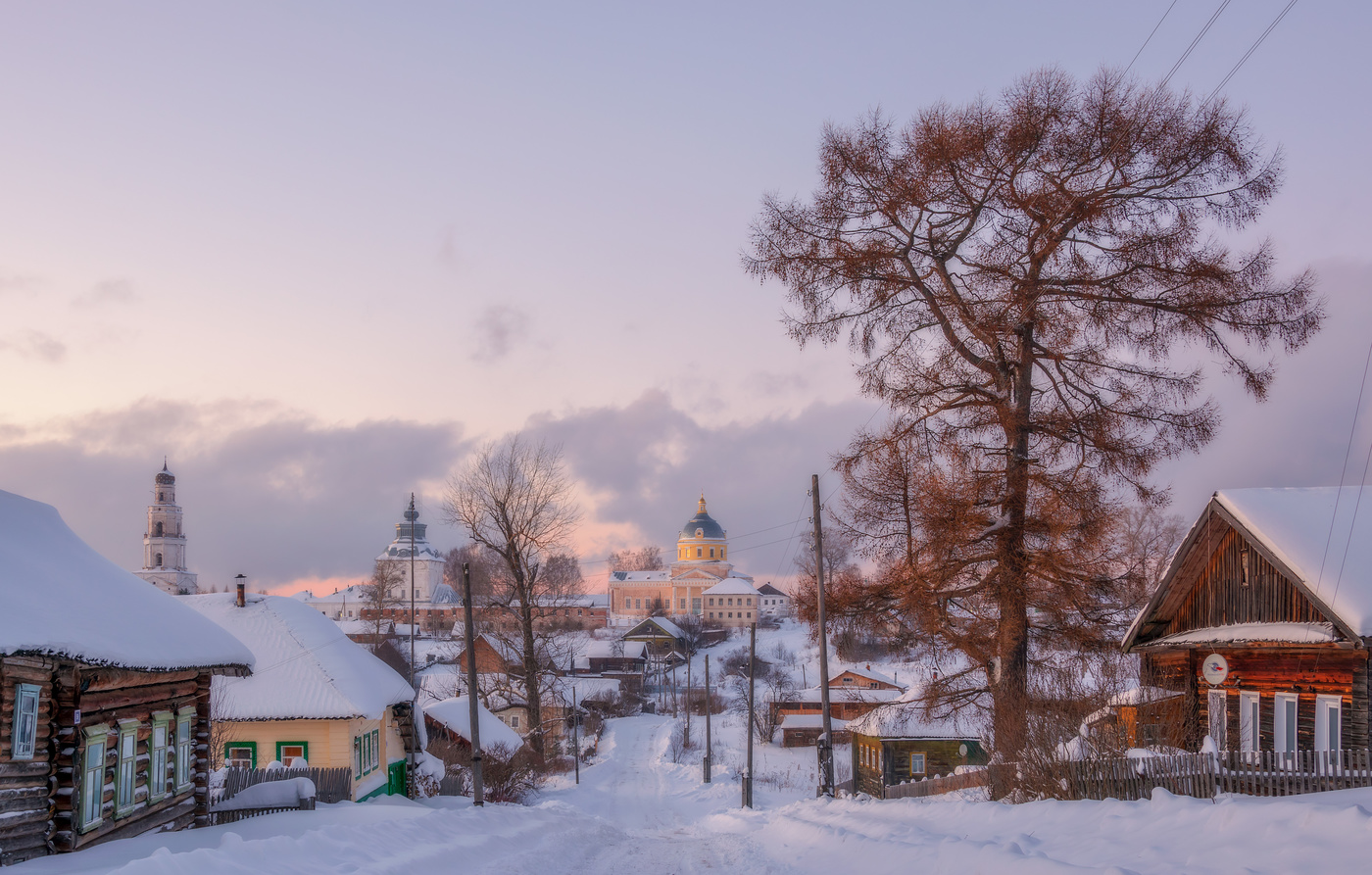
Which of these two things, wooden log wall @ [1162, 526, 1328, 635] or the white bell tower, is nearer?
wooden log wall @ [1162, 526, 1328, 635]

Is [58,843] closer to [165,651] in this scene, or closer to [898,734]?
[165,651]

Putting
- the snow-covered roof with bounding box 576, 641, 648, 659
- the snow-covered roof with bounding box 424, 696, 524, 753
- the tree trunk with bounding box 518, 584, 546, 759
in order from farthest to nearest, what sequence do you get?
1. the snow-covered roof with bounding box 576, 641, 648, 659
2. the tree trunk with bounding box 518, 584, 546, 759
3. the snow-covered roof with bounding box 424, 696, 524, 753

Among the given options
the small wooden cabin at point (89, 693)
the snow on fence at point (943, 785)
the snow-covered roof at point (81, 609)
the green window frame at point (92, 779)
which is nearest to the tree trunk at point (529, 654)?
the snow on fence at point (943, 785)

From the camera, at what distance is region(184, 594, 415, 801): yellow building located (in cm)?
2389

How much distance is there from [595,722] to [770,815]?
46053 mm

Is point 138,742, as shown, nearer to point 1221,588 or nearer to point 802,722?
point 1221,588

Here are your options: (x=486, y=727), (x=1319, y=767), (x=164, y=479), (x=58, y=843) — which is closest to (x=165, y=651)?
(x=58, y=843)

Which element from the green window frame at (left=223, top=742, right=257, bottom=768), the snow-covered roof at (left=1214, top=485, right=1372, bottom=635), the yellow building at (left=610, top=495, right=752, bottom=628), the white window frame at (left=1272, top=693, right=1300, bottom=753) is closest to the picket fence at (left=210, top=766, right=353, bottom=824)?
the green window frame at (left=223, top=742, right=257, bottom=768)

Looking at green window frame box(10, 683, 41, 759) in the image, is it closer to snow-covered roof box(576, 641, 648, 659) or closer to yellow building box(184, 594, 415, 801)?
yellow building box(184, 594, 415, 801)

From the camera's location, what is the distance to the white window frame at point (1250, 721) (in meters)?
16.0

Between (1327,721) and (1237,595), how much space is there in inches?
91.1

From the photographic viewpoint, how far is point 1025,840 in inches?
379

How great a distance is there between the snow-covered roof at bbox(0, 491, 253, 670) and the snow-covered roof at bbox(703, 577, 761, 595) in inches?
5345

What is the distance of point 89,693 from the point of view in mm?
12078
